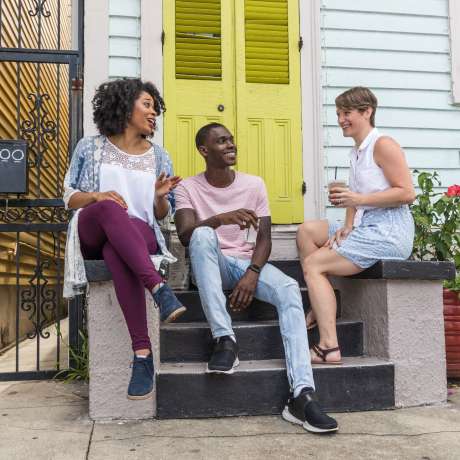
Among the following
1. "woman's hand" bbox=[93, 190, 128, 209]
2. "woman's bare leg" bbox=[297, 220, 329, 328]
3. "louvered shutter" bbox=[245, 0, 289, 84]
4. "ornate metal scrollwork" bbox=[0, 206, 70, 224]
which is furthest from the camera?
"louvered shutter" bbox=[245, 0, 289, 84]

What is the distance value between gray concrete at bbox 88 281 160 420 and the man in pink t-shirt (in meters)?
0.34

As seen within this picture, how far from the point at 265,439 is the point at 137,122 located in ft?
5.79

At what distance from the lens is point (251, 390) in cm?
259

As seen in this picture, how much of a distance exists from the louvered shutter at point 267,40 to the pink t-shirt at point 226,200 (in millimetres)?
1514

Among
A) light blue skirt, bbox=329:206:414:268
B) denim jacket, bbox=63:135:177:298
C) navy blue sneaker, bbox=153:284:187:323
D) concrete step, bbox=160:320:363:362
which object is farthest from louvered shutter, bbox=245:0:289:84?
navy blue sneaker, bbox=153:284:187:323

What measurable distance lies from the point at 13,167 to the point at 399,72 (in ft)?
10.4

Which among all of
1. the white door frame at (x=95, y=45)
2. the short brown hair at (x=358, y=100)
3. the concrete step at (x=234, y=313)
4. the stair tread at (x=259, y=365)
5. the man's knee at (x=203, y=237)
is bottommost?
the stair tread at (x=259, y=365)

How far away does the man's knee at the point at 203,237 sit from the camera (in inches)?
108

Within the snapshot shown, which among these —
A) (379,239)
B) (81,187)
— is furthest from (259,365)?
(81,187)

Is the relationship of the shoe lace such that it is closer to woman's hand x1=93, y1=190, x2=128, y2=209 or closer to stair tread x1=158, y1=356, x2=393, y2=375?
stair tread x1=158, y1=356, x2=393, y2=375

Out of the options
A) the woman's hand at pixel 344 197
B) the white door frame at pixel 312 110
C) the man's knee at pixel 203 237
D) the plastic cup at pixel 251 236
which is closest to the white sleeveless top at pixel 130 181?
the man's knee at pixel 203 237

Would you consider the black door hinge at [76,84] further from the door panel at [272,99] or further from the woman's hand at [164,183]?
the woman's hand at [164,183]

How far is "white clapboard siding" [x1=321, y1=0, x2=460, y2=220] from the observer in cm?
445

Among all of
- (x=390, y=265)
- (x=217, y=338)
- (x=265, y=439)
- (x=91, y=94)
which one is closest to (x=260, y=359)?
(x=217, y=338)
